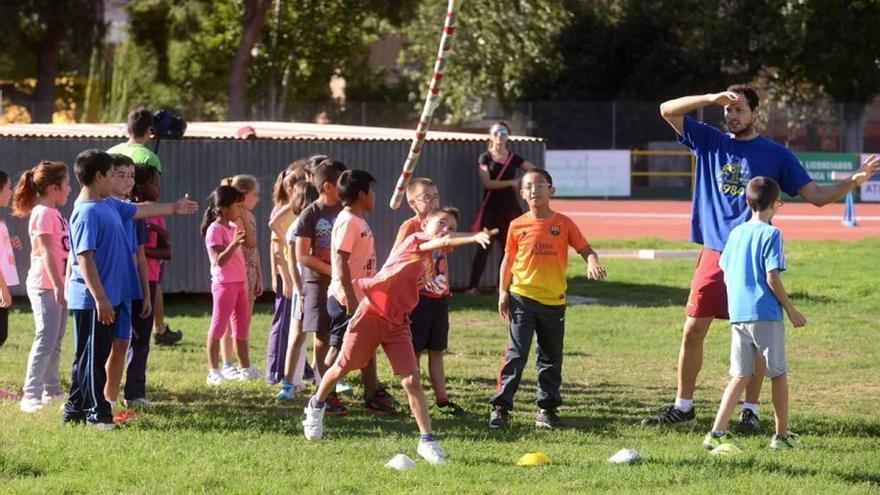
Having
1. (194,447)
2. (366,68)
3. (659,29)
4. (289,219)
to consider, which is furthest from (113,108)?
(194,447)

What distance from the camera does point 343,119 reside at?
41.7 meters

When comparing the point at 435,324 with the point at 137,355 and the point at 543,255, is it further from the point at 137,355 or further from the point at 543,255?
the point at 137,355

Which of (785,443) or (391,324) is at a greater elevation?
(391,324)

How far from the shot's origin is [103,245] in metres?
8.57

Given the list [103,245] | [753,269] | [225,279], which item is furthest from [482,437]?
[225,279]

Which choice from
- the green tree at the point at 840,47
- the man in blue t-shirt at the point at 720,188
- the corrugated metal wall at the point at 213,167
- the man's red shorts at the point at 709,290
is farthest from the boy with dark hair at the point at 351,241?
the green tree at the point at 840,47

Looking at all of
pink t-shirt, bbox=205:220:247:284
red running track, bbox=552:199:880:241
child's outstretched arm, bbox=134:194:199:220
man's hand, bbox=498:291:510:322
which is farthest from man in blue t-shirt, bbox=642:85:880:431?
red running track, bbox=552:199:880:241

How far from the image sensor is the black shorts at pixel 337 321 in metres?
9.12

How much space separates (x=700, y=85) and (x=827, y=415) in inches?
1385

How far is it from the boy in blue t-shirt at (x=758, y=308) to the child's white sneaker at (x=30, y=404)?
13.8 feet

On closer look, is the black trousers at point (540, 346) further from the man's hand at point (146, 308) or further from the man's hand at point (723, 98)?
the man's hand at point (146, 308)

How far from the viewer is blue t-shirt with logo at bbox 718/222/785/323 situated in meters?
8.09

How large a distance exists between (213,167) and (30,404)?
6571 mm

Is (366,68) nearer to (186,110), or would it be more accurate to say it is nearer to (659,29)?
(186,110)
